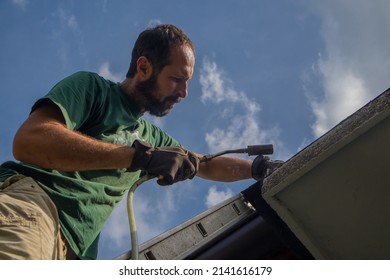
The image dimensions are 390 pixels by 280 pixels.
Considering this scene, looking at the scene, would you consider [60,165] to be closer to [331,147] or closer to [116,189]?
[116,189]

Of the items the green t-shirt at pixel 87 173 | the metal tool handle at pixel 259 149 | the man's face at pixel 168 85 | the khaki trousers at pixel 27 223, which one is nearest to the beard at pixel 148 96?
the man's face at pixel 168 85

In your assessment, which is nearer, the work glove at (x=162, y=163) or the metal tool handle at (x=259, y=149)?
the work glove at (x=162, y=163)

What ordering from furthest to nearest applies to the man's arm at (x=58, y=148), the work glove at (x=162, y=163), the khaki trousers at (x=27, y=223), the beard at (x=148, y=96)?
1. the beard at (x=148, y=96)
2. the work glove at (x=162, y=163)
3. the man's arm at (x=58, y=148)
4. the khaki trousers at (x=27, y=223)

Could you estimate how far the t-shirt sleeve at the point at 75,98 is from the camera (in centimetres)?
274

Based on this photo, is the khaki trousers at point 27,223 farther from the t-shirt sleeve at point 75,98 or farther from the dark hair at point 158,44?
the dark hair at point 158,44

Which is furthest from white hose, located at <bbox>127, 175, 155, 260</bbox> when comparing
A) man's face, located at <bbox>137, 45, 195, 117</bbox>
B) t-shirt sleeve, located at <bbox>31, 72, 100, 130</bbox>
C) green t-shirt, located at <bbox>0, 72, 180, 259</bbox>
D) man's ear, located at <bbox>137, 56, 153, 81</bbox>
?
man's ear, located at <bbox>137, 56, 153, 81</bbox>

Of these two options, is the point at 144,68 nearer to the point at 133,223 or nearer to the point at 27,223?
the point at 133,223

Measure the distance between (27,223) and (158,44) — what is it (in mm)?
2070

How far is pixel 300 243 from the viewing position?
225 centimetres

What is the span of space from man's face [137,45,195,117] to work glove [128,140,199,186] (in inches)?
36.7

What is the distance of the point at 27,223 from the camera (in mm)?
2365

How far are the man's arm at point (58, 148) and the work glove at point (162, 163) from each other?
0.23ft

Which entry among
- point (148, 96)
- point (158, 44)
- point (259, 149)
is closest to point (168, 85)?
point (148, 96)
